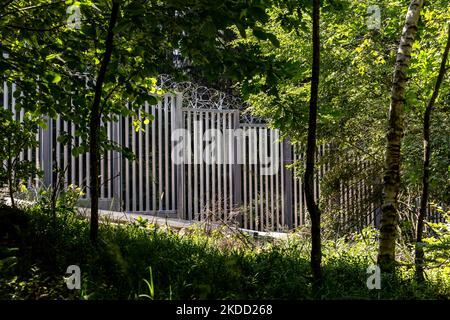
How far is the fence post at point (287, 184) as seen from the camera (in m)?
10.2

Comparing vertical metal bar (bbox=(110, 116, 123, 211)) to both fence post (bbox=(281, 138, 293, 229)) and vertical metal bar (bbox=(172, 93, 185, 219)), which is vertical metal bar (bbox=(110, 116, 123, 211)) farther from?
fence post (bbox=(281, 138, 293, 229))

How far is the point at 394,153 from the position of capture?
375 cm

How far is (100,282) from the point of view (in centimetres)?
275

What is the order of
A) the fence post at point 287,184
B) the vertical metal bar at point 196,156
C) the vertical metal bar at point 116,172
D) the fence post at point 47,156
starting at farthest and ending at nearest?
the fence post at point 287,184, the vertical metal bar at point 196,156, the vertical metal bar at point 116,172, the fence post at point 47,156

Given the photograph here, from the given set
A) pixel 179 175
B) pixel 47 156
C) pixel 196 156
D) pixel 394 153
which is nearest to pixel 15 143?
pixel 47 156

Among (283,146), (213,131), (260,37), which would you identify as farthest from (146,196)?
(260,37)

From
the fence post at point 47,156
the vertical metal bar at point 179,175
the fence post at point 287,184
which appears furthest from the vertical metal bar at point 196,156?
the fence post at point 47,156

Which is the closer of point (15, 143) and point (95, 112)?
point (95, 112)

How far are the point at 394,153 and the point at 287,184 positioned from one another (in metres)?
6.54

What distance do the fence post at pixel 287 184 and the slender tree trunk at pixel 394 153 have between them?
6.33 metres

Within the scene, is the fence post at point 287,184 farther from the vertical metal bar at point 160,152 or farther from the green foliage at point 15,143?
the green foliage at point 15,143

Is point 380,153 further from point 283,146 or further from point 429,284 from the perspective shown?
point 429,284

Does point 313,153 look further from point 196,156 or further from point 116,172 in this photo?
point 196,156

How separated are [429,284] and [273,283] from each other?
131 centimetres
